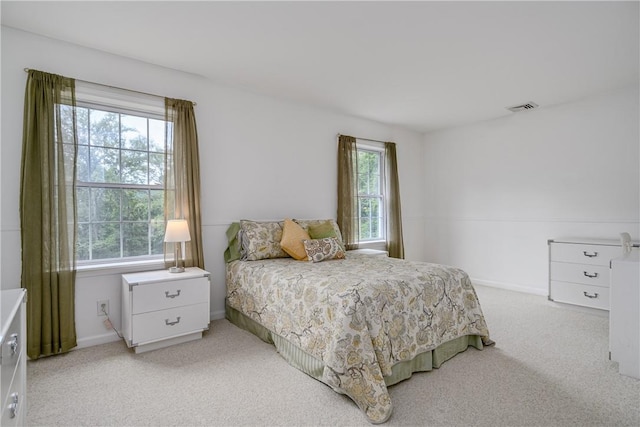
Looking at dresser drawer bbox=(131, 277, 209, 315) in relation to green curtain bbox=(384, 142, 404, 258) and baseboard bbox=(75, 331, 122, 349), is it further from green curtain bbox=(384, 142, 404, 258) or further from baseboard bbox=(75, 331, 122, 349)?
green curtain bbox=(384, 142, 404, 258)

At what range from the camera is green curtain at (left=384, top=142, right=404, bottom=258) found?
16.6ft

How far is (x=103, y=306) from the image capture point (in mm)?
2760

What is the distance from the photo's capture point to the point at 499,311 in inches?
142

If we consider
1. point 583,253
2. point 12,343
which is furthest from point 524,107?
point 12,343

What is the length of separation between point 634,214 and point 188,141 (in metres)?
4.89

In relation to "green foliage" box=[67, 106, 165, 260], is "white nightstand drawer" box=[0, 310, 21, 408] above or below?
below

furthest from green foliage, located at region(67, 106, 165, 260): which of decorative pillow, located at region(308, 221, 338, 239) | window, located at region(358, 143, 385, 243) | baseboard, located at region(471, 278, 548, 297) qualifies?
baseboard, located at region(471, 278, 548, 297)

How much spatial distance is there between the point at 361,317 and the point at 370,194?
3.28 metres

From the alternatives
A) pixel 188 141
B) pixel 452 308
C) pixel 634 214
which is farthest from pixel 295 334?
pixel 634 214

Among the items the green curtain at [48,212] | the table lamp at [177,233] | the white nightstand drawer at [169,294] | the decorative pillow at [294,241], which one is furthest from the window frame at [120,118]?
the decorative pillow at [294,241]

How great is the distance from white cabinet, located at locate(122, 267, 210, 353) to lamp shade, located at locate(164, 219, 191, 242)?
1.01 feet

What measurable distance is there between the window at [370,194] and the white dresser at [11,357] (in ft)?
12.8

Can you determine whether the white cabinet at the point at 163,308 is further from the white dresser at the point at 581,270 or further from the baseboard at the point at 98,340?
the white dresser at the point at 581,270

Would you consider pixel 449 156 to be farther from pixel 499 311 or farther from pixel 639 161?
pixel 499 311
